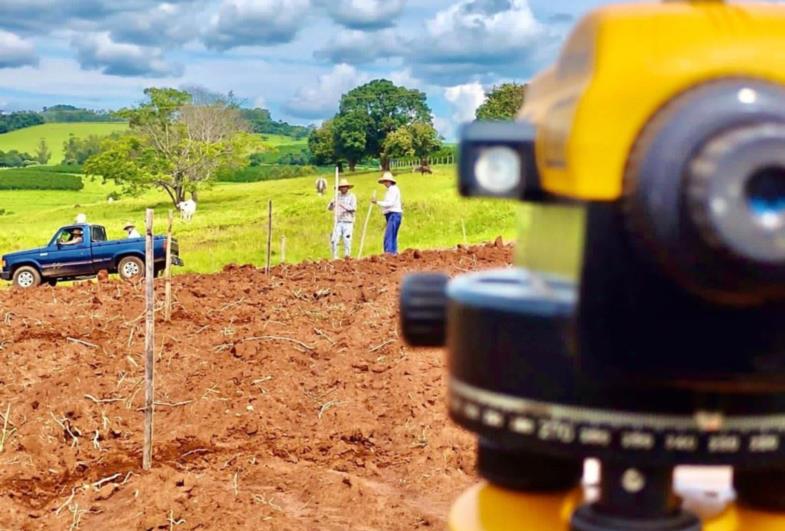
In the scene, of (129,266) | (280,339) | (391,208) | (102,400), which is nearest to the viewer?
(102,400)

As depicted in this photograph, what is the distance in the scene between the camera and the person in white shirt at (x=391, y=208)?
13.8 m

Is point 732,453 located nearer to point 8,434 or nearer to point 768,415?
point 768,415

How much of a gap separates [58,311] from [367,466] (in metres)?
5.51

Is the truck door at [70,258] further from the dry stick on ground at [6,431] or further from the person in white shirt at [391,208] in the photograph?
the dry stick on ground at [6,431]

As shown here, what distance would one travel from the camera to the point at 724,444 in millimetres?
663

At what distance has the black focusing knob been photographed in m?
0.84

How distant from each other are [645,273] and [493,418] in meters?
0.18

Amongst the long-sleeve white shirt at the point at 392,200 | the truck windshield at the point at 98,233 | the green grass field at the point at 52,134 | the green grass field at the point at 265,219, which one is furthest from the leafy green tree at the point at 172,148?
the long-sleeve white shirt at the point at 392,200

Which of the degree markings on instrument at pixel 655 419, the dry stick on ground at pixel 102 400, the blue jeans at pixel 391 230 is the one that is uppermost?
the degree markings on instrument at pixel 655 419

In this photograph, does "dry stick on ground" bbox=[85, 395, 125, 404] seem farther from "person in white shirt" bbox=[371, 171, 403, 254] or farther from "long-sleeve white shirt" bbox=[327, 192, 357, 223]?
"long-sleeve white shirt" bbox=[327, 192, 357, 223]

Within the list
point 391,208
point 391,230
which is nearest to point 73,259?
point 391,230

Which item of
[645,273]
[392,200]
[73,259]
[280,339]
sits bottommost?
[73,259]

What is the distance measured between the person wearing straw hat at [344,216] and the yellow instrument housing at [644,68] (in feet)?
44.3

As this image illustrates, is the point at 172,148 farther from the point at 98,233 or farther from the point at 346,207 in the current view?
the point at 346,207
